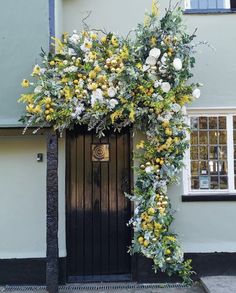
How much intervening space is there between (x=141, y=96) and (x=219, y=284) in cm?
293

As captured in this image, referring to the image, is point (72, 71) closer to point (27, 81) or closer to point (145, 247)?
point (27, 81)

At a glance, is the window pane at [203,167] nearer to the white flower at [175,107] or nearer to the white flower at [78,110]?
the white flower at [175,107]

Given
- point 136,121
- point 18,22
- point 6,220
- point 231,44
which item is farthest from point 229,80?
point 6,220

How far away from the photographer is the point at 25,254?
602 centimetres

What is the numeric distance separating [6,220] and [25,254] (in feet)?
1.97

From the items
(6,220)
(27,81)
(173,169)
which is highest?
(27,81)

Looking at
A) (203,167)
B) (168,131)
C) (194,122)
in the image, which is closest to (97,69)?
(168,131)

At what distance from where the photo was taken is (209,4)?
6500mm

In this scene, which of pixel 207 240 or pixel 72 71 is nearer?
pixel 72 71

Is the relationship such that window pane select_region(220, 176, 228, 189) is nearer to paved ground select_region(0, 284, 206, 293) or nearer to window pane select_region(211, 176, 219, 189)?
window pane select_region(211, 176, 219, 189)

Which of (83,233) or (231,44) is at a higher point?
(231,44)

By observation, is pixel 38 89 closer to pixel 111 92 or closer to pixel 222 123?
pixel 111 92

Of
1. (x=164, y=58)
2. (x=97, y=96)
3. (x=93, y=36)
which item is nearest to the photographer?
(x=97, y=96)

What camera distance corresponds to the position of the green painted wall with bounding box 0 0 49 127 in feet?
18.4
